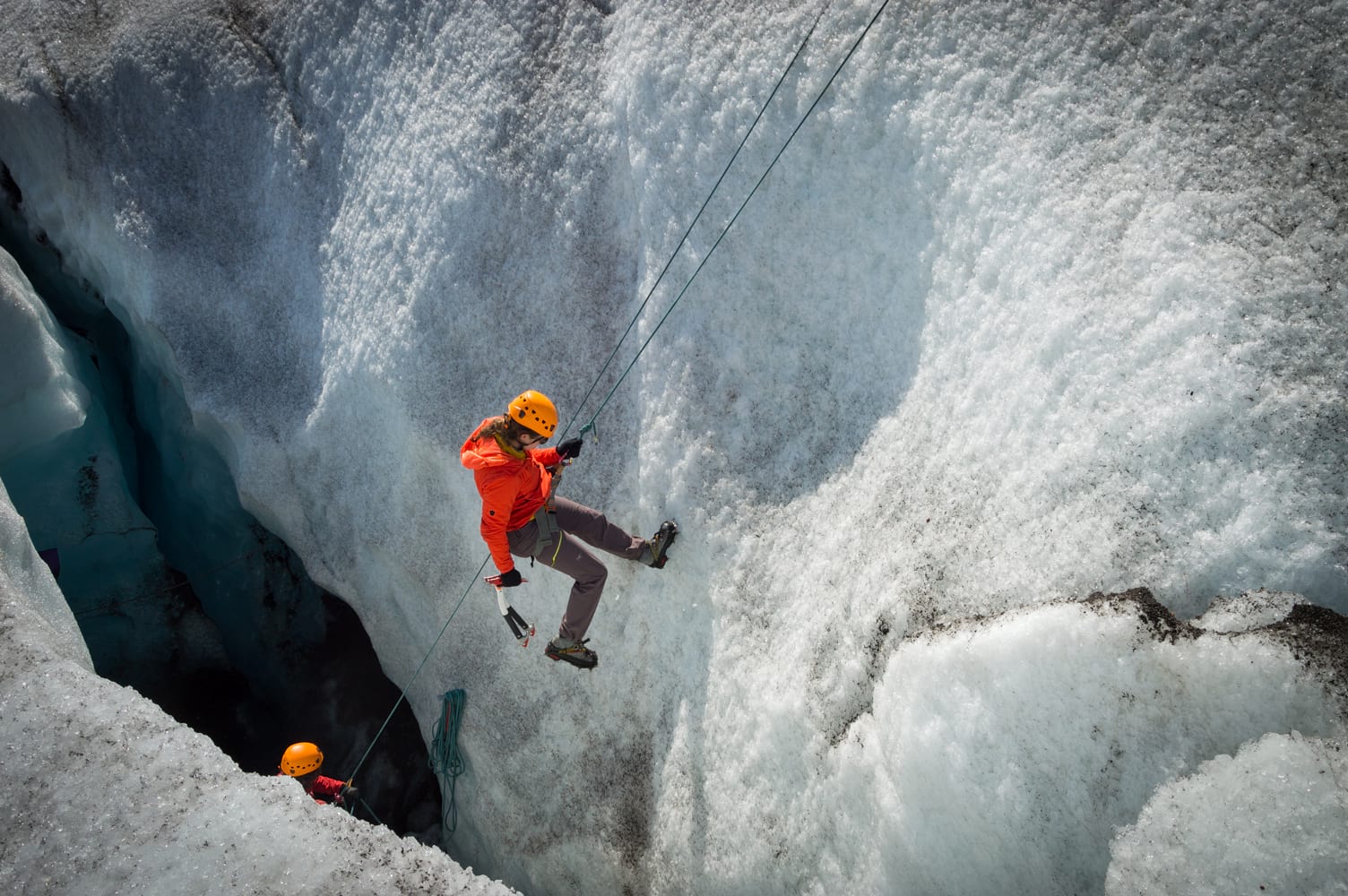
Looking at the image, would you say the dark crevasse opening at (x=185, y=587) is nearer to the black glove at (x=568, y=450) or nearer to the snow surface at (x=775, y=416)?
the snow surface at (x=775, y=416)

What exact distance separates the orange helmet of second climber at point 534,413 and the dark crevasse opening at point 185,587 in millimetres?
4402

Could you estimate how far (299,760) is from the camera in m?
7.38

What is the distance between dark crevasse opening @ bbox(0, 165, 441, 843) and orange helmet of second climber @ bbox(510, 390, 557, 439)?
4402 mm

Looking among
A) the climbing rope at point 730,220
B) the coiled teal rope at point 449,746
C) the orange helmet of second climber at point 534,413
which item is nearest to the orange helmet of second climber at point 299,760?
the coiled teal rope at point 449,746

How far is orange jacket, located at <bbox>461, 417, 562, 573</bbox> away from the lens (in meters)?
5.27

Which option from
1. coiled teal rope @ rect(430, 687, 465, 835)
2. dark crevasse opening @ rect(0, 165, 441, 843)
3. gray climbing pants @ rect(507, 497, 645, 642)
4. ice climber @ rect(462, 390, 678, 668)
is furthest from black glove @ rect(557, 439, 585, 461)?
dark crevasse opening @ rect(0, 165, 441, 843)

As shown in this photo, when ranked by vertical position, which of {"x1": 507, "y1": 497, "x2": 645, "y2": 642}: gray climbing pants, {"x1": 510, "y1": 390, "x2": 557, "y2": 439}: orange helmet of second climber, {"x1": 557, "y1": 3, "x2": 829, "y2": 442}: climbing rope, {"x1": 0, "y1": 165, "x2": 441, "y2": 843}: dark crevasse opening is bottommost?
{"x1": 0, "y1": 165, "x2": 441, "y2": 843}: dark crevasse opening

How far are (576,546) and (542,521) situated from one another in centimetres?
32

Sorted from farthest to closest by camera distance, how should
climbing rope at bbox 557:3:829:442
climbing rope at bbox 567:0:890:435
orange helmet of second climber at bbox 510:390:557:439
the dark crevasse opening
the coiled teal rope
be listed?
the dark crevasse opening, the coiled teal rope, climbing rope at bbox 557:3:829:442, climbing rope at bbox 567:0:890:435, orange helmet of second climber at bbox 510:390:557:439

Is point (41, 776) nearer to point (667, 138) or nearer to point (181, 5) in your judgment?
point (667, 138)

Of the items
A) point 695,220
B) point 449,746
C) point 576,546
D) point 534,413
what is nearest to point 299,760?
point 449,746

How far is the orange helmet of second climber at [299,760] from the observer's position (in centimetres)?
738

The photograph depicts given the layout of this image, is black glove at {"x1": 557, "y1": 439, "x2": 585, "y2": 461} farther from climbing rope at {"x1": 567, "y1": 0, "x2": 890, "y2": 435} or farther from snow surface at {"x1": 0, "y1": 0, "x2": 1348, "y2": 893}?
snow surface at {"x1": 0, "y1": 0, "x2": 1348, "y2": 893}

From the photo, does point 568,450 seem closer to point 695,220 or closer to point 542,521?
point 542,521
